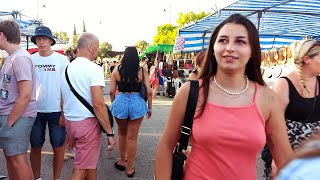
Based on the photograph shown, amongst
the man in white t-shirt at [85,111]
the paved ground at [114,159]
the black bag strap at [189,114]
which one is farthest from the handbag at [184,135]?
the paved ground at [114,159]

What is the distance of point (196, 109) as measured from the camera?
1895 mm

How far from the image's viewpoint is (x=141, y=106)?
4.93 metres

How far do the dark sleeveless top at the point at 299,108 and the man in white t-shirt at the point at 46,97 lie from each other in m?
2.47

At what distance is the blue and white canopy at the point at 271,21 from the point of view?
6539 millimetres

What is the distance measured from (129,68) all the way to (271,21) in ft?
18.3

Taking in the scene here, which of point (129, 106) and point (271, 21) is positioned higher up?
point (271, 21)

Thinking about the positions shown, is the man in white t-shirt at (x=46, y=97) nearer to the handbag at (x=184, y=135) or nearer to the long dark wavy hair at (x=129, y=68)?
the long dark wavy hair at (x=129, y=68)

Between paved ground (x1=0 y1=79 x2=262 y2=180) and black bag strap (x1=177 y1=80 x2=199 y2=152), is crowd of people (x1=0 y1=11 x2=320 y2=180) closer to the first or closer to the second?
black bag strap (x1=177 y1=80 x2=199 y2=152)

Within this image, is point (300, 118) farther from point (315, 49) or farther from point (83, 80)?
point (83, 80)

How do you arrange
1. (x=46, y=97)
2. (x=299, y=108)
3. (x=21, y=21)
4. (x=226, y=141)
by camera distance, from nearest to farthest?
(x=226, y=141)
(x=299, y=108)
(x=46, y=97)
(x=21, y=21)

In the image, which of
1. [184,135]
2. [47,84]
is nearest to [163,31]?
[47,84]

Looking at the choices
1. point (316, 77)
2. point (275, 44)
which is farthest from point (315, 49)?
point (275, 44)

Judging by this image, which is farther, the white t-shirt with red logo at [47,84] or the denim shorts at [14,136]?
the white t-shirt with red logo at [47,84]

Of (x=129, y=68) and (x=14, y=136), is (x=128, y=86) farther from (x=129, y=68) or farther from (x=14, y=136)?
(x=14, y=136)
